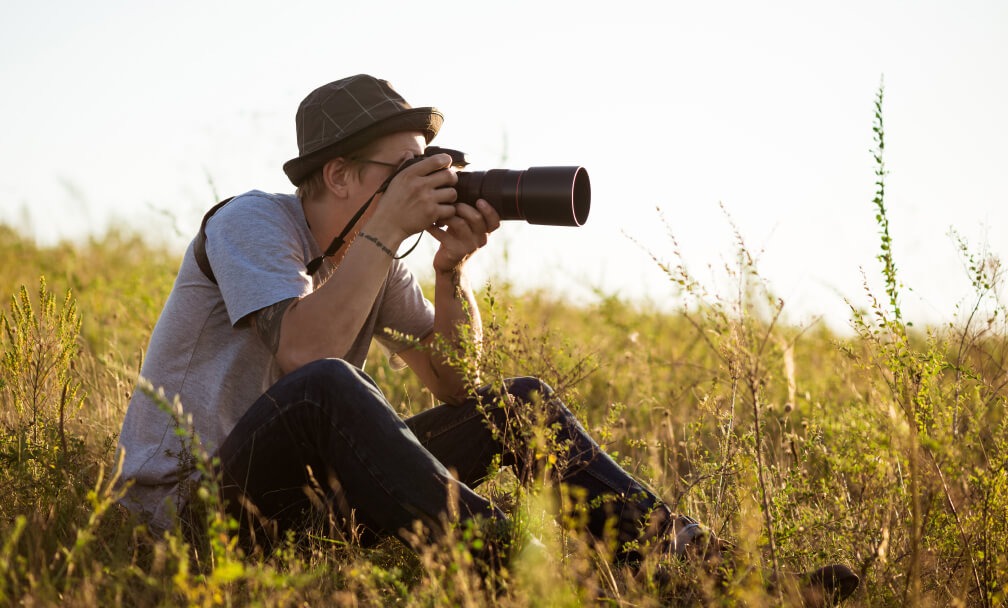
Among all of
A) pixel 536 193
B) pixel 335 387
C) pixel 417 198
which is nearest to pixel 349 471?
pixel 335 387

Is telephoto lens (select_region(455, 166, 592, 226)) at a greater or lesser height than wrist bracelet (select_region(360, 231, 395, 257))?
greater

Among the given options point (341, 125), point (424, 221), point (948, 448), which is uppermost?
point (341, 125)

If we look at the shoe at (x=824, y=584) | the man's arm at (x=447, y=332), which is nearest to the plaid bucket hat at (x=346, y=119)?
the man's arm at (x=447, y=332)

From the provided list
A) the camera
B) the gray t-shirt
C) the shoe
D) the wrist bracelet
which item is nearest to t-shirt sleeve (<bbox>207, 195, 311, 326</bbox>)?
the gray t-shirt

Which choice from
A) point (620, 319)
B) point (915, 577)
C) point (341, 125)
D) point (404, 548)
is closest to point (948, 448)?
point (915, 577)

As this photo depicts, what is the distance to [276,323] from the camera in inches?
85.2

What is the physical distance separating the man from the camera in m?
0.05

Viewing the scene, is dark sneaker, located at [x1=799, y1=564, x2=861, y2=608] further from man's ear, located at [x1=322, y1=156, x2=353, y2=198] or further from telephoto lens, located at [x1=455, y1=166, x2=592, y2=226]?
man's ear, located at [x1=322, y1=156, x2=353, y2=198]

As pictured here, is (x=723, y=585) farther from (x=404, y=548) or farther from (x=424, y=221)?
(x=424, y=221)

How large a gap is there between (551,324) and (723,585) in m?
3.75

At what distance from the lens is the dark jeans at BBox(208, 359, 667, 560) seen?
2.00m

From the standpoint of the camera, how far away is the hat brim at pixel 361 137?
2.49 metres

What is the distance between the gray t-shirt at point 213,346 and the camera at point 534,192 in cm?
44

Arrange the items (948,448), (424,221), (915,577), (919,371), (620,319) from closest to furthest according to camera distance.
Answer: (948,448), (915,577), (919,371), (424,221), (620,319)
